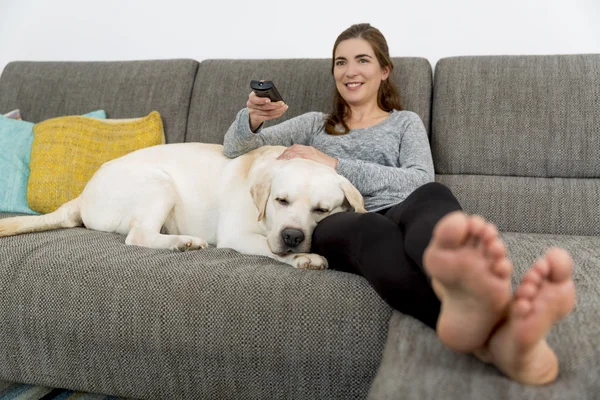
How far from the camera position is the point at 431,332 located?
112 centimetres

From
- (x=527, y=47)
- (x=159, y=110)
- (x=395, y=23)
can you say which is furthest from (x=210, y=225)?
(x=527, y=47)

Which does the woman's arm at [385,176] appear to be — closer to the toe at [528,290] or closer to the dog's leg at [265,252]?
the dog's leg at [265,252]

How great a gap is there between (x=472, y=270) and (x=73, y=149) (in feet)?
7.28

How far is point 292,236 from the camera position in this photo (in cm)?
168

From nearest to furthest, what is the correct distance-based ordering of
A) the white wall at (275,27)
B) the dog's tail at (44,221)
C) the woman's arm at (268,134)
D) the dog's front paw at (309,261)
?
the dog's front paw at (309,261) < the dog's tail at (44,221) < the woman's arm at (268,134) < the white wall at (275,27)

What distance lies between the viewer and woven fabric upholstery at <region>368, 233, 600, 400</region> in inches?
36.1

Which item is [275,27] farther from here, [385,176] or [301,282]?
[301,282]

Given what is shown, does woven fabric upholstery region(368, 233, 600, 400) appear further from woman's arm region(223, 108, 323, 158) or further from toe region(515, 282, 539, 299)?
woman's arm region(223, 108, 323, 158)

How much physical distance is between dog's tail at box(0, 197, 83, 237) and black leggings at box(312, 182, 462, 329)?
3.65 feet

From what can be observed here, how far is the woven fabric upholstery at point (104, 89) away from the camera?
2.77 meters

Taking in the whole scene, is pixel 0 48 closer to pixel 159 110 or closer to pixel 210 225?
pixel 159 110

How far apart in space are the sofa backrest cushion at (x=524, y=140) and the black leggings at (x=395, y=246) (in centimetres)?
82

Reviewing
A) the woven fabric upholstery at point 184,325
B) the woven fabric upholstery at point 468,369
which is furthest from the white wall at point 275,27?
A: the woven fabric upholstery at point 468,369

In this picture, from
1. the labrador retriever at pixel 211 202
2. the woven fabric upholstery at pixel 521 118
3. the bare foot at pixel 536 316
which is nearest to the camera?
the bare foot at pixel 536 316
